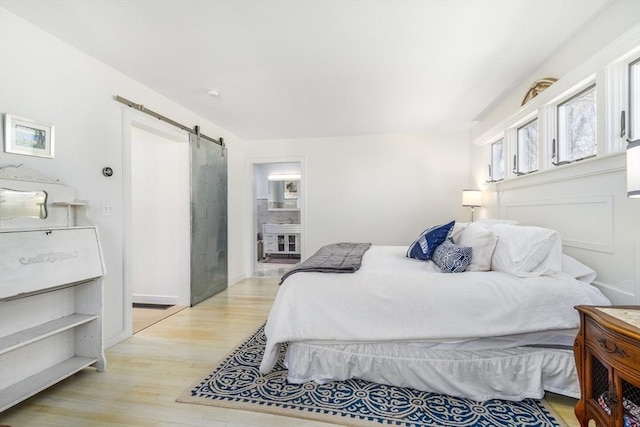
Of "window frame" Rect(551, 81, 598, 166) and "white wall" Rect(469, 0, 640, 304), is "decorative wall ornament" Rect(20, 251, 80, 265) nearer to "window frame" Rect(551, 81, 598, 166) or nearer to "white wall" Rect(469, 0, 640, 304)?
"white wall" Rect(469, 0, 640, 304)

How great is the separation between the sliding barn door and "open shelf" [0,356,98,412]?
1.57 metres

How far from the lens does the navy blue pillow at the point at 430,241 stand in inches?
97.0

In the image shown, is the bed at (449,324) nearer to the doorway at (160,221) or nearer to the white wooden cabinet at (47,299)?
the white wooden cabinet at (47,299)

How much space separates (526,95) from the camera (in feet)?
8.97

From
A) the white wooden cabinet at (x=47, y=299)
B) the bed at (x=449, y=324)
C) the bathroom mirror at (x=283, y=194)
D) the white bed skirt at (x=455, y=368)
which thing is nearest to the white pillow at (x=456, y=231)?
the bed at (x=449, y=324)

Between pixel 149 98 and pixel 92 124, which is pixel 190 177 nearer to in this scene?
pixel 149 98

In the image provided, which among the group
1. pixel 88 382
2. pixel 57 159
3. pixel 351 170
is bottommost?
pixel 88 382

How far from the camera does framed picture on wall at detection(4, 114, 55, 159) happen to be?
1.77 metres

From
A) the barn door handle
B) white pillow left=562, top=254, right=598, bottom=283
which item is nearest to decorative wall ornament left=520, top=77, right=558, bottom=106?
white pillow left=562, top=254, right=598, bottom=283

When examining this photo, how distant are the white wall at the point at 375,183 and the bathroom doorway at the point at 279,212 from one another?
2086 millimetres

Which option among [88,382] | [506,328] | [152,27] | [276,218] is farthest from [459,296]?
[276,218]

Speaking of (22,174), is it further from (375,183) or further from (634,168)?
(375,183)

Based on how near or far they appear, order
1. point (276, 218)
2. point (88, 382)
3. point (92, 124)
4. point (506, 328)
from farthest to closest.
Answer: point (276, 218) < point (92, 124) < point (88, 382) < point (506, 328)

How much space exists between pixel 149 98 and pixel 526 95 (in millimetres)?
3748
